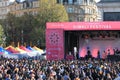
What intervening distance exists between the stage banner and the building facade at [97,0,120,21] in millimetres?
14199

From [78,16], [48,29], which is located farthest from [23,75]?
[78,16]

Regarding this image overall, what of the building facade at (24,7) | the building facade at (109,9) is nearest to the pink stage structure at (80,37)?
the building facade at (109,9)

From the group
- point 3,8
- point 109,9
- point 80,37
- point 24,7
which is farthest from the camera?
point 3,8

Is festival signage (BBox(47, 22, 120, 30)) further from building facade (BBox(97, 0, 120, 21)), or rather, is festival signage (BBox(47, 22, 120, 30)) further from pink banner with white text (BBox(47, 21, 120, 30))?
building facade (BBox(97, 0, 120, 21))

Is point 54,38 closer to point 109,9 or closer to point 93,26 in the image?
point 93,26

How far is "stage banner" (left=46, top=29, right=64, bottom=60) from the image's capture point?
4025 centimetres

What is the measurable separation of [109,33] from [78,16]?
68485 mm

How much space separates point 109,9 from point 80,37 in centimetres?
1050

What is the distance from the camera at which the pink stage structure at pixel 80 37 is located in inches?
1586

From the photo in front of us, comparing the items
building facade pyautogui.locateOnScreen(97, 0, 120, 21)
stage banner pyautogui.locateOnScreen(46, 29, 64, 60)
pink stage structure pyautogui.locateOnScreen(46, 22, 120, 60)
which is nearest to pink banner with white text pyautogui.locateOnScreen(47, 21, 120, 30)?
pink stage structure pyautogui.locateOnScreen(46, 22, 120, 60)

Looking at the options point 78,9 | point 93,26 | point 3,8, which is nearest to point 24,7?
point 3,8

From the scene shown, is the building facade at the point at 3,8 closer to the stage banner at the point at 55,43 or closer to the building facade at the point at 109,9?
the building facade at the point at 109,9

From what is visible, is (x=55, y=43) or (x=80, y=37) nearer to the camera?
(x=55, y=43)

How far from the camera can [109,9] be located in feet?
179
